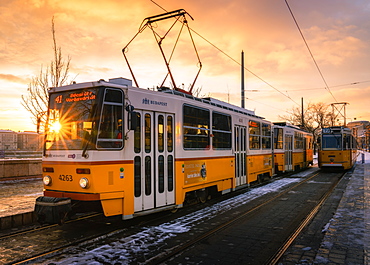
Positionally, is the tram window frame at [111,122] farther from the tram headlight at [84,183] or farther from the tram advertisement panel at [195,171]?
the tram advertisement panel at [195,171]

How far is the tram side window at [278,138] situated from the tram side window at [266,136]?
2.18 metres

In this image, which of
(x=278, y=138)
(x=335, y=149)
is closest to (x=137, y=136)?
(x=278, y=138)

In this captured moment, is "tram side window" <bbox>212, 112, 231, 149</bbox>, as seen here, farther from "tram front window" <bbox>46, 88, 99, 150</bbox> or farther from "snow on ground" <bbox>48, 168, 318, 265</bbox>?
"tram front window" <bbox>46, 88, 99, 150</bbox>

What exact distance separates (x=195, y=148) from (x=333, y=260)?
4.81 metres

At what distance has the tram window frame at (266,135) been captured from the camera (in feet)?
49.2

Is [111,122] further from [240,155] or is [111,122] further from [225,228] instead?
[240,155]

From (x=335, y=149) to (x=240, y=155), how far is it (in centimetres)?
1294

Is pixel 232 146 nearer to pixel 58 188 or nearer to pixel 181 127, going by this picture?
pixel 181 127

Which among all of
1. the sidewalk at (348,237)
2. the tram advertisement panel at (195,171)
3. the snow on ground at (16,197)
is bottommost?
the sidewalk at (348,237)

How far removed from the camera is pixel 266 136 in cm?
1553

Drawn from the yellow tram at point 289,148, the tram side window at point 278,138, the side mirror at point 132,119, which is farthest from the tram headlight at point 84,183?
the tram side window at point 278,138

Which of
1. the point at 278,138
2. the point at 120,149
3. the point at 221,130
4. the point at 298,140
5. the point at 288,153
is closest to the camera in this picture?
the point at 120,149

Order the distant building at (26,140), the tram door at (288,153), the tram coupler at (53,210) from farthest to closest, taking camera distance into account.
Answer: the distant building at (26,140), the tram door at (288,153), the tram coupler at (53,210)

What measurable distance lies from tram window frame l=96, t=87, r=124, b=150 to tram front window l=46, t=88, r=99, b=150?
0.19 metres
